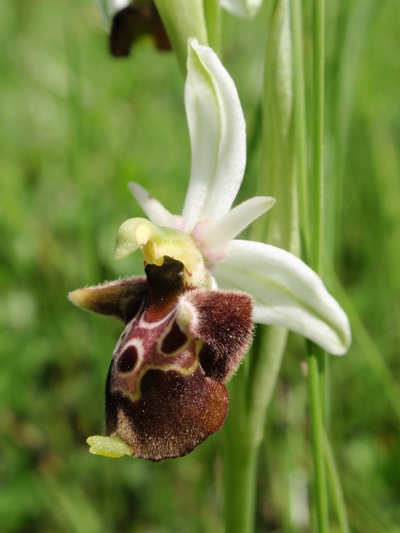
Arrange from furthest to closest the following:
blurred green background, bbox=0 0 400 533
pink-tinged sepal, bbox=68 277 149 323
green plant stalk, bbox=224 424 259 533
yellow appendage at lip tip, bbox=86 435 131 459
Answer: blurred green background, bbox=0 0 400 533 → green plant stalk, bbox=224 424 259 533 → pink-tinged sepal, bbox=68 277 149 323 → yellow appendage at lip tip, bbox=86 435 131 459

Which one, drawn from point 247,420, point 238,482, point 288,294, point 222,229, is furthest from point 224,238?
point 238,482

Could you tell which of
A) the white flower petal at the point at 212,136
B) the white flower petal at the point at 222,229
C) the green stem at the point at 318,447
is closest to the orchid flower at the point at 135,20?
the white flower petal at the point at 212,136

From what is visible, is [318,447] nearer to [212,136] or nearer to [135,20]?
[212,136]

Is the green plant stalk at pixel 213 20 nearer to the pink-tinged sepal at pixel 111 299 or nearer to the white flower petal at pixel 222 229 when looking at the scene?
the white flower petal at pixel 222 229

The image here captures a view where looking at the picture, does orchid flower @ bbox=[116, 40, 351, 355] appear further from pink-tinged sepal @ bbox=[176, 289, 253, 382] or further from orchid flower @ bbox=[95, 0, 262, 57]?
orchid flower @ bbox=[95, 0, 262, 57]

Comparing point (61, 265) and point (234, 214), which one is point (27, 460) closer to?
point (61, 265)

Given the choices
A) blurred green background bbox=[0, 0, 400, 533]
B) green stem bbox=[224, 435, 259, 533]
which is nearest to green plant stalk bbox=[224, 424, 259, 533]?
green stem bbox=[224, 435, 259, 533]

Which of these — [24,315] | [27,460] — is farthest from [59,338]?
[27,460]
